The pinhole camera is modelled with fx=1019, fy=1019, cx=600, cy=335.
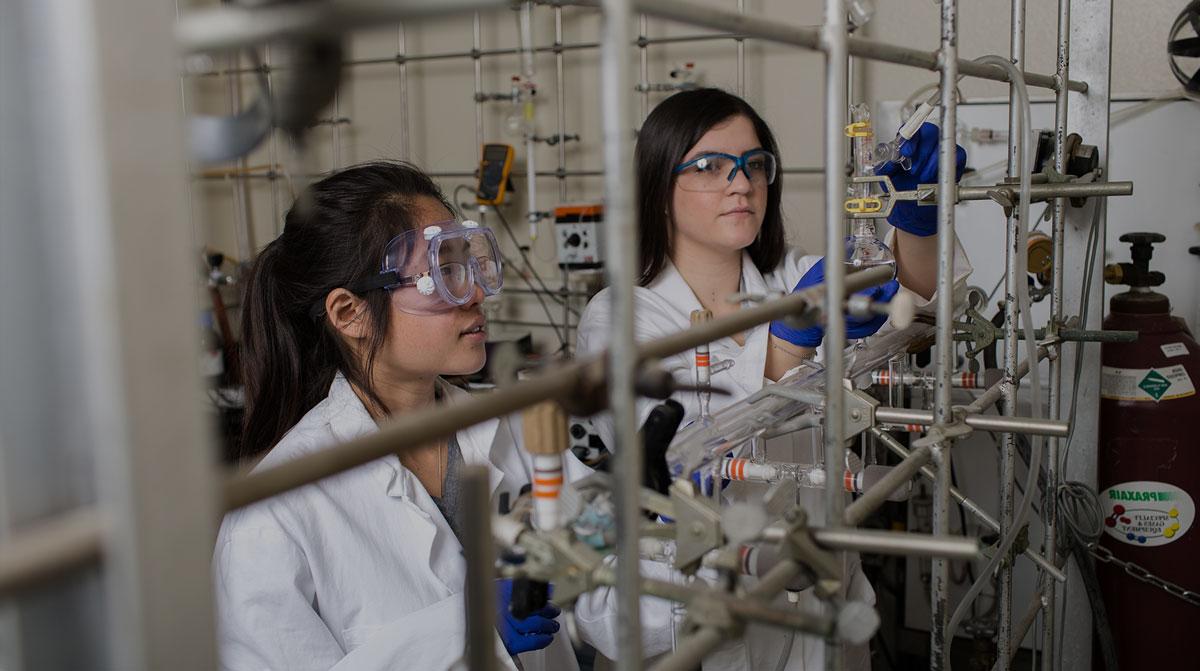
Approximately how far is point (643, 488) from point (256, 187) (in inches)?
150

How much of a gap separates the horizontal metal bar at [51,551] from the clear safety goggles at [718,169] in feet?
5.39

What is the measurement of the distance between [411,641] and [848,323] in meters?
0.78

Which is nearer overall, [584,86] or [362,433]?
[362,433]

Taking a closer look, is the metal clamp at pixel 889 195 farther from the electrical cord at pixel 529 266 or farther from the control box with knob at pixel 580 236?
the electrical cord at pixel 529 266

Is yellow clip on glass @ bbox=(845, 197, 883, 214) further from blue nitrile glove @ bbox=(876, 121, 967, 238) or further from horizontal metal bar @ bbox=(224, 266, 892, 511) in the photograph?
horizontal metal bar @ bbox=(224, 266, 892, 511)

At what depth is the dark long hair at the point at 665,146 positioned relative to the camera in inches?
79.4

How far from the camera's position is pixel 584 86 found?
12.0 feet

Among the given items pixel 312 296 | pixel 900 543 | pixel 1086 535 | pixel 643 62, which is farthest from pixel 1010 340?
pixel 643 62

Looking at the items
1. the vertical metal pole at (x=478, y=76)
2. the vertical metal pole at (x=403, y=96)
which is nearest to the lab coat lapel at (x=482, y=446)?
the vertical metal pole at (x=478, y=76)

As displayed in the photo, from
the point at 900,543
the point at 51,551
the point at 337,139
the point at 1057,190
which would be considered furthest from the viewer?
the point at 337,139

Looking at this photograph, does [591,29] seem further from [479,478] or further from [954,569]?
[479,478]

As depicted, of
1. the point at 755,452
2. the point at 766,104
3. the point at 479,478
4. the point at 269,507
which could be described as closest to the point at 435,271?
the point at 269,507

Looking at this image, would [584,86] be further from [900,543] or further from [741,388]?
[900,543]

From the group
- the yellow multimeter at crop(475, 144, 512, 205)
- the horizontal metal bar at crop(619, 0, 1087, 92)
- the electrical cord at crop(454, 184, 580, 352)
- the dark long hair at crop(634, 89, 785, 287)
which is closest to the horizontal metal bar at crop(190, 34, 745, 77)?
the yellow multimeter at crop(475, 144, 512, 205)
